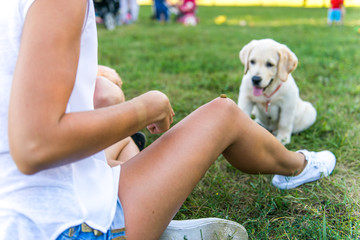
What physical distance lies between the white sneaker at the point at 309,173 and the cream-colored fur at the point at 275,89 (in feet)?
2.10

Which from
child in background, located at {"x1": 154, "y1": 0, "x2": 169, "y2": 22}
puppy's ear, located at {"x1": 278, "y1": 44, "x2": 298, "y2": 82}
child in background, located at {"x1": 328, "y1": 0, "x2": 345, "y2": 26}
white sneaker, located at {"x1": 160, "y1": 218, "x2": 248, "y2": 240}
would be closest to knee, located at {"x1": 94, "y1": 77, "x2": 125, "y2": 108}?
white sneaker, located at {"x1": 160, "y1": 218, "x2": 248, "y2": 240}

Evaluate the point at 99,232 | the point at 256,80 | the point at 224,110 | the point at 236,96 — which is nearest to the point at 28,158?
the point at 99,232

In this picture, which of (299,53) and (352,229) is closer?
(352,229)

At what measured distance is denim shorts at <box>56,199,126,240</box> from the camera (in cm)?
103

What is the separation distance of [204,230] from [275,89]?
5.16 feet

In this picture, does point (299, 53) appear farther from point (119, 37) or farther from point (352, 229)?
point (352, 229)

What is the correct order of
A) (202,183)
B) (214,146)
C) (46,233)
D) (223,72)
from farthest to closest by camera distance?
(223,72), (202,183), (214,146), (46,233)

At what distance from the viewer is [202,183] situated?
2.10 m

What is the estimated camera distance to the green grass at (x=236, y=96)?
174 cm

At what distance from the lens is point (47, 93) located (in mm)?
856

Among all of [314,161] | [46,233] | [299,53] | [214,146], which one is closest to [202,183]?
[314,161]

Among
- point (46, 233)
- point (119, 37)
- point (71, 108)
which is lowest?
point (119, 37)

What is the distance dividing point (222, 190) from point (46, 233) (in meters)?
1.18

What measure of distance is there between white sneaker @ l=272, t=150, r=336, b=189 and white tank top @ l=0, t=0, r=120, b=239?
113 cm
